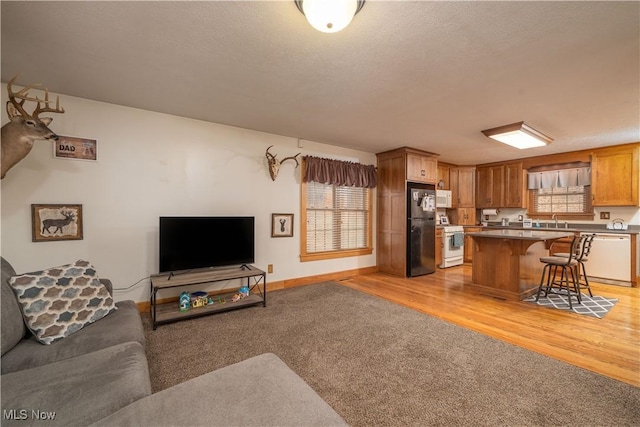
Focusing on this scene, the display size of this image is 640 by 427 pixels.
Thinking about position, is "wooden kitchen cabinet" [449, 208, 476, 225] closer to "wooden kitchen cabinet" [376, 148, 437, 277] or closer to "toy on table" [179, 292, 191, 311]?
"wooden kitchen cabinet" [376, 148, 437, 277]

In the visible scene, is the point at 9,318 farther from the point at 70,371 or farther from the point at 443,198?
the point at 443,198

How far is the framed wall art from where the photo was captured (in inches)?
111

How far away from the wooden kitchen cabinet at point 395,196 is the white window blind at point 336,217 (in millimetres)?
328

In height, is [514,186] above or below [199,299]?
above

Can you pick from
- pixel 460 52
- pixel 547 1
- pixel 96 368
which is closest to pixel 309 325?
pixel 96 368

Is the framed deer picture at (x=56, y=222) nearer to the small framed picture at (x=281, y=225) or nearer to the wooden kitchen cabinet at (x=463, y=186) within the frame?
the small framed picture at (x=281, y=225)

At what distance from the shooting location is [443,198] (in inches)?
242

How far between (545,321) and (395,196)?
2904 millimetres

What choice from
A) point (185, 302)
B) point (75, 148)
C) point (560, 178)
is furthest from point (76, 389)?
point (560, 178)

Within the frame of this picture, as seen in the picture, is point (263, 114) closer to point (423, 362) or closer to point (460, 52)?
point (460, 52)

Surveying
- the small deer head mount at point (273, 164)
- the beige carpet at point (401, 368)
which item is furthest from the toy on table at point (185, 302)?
the small deer head mount at point (273, 164)

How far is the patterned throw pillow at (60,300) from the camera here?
171 cm

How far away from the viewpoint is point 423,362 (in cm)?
220

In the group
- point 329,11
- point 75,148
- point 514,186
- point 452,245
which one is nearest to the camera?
point 329,11
